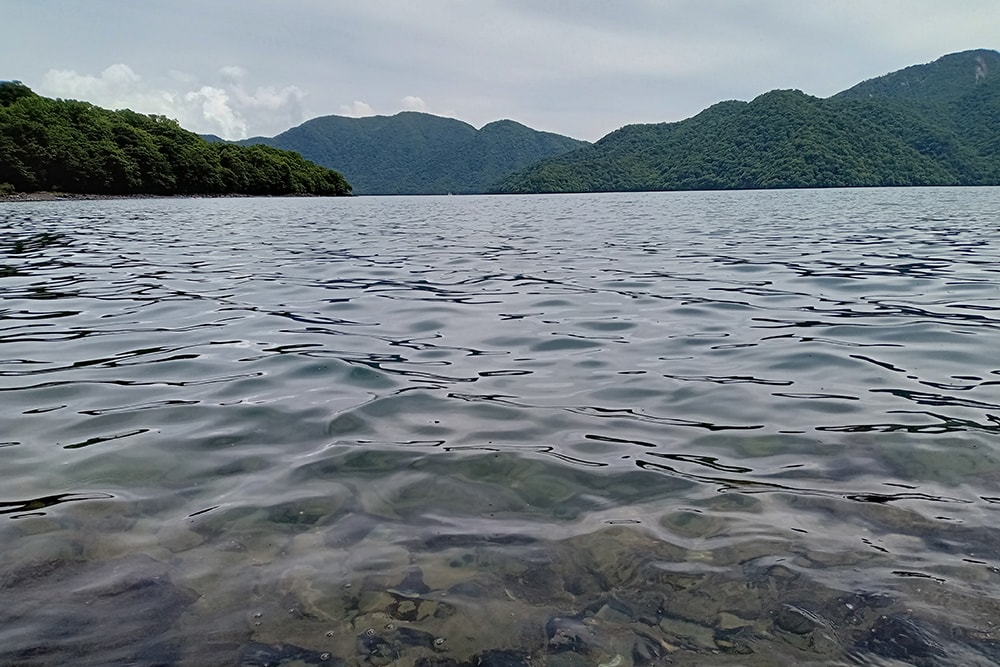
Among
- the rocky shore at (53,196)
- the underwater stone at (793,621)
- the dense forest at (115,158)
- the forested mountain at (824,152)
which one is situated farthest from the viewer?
the forested mountain at (824,152)

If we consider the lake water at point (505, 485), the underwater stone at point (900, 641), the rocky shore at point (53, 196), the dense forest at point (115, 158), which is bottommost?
the lake water at point (505, 485)

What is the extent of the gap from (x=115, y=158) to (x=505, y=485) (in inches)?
4372

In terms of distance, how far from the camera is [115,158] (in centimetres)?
9662

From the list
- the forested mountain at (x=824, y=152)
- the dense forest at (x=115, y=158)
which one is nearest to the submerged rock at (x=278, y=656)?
the dense forest at (x=115, y=158)

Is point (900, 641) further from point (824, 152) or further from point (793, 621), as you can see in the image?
point (824, 152)

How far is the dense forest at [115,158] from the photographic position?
285ft

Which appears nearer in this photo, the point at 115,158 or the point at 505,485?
the point at 505,485

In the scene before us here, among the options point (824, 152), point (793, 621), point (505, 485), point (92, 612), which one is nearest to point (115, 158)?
point (505, 485)

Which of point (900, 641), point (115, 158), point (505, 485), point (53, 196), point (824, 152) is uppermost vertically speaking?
point (824, 152)

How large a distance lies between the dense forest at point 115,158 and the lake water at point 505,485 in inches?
3610

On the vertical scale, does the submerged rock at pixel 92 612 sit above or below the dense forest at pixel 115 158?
below

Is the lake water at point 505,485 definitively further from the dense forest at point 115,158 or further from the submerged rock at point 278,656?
the dense forest at point 115,158

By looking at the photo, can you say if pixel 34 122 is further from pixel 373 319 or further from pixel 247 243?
pixel 373 319

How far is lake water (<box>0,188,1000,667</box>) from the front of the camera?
9.59ft
